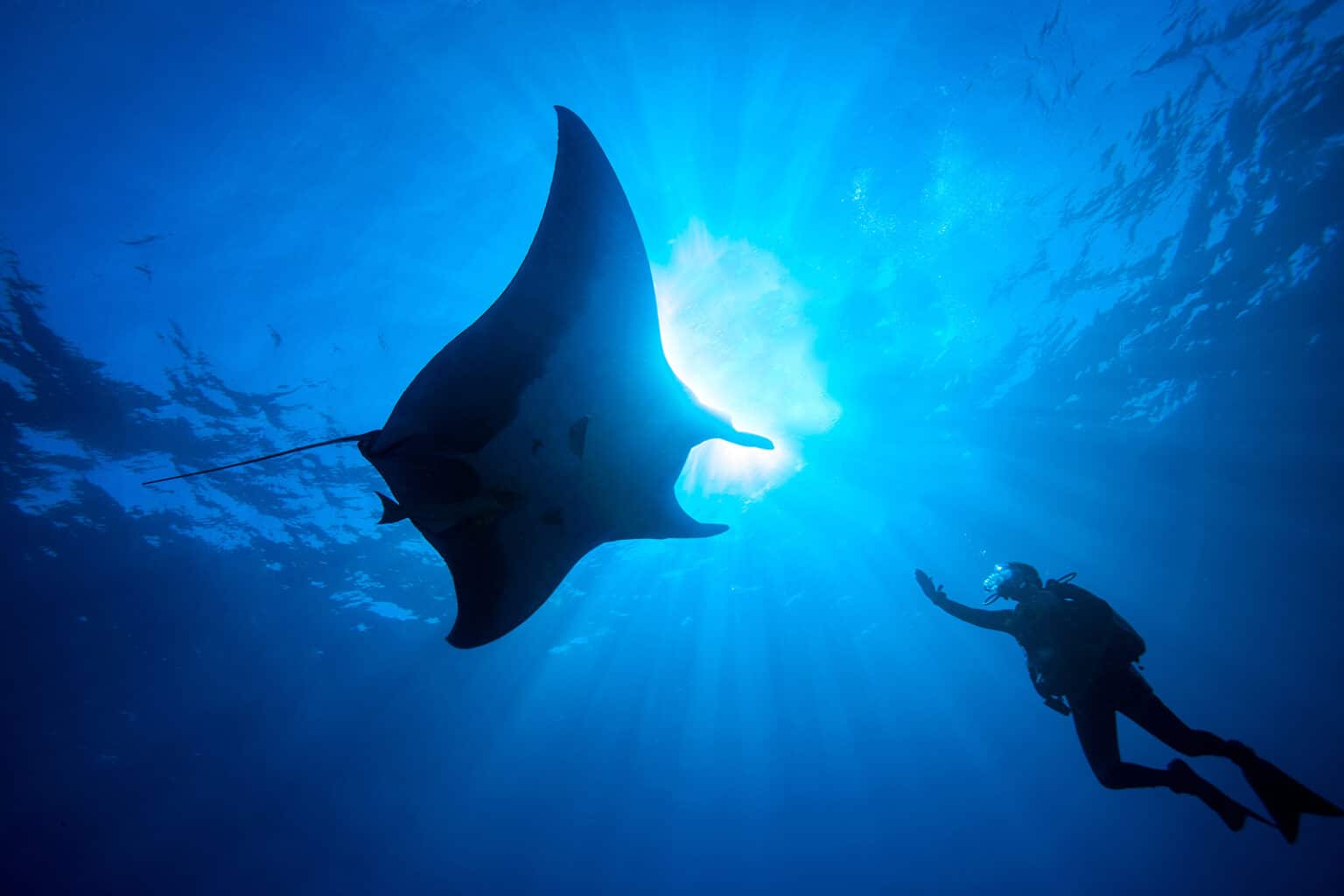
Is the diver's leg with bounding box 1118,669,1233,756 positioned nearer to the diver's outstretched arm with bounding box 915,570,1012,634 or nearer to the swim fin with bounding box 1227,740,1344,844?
the swim fin with bounding box 1227,740,1344,844

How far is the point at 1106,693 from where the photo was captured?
14.5 ft

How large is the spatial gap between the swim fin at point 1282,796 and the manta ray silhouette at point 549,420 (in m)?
3.85

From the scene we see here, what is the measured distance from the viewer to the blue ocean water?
8.13 m

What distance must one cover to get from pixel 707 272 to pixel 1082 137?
766 centimetres

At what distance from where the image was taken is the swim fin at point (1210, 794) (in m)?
3.35

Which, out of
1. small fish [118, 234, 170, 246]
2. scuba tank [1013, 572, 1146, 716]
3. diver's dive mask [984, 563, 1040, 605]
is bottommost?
scuba tank [1013, 572, 1146, 716]

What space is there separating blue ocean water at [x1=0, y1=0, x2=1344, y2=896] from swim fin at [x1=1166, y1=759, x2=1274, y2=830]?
882 cm

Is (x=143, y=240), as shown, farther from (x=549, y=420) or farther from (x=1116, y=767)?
(x=1116, y=767)

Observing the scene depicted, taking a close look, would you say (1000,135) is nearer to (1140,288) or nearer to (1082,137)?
(1082,137)

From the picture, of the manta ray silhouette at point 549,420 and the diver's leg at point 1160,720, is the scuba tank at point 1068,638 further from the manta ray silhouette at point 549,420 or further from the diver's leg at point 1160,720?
the manta ray silhouette at point 549,420

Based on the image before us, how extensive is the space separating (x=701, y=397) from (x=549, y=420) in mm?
1171

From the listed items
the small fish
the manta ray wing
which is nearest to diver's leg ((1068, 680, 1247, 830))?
the manta ray wing

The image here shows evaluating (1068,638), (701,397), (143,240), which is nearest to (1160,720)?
(1068,638)

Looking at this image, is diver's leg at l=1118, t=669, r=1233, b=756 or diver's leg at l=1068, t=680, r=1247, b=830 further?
diver's leg at l=1118, t=669, r=1233, b=756
